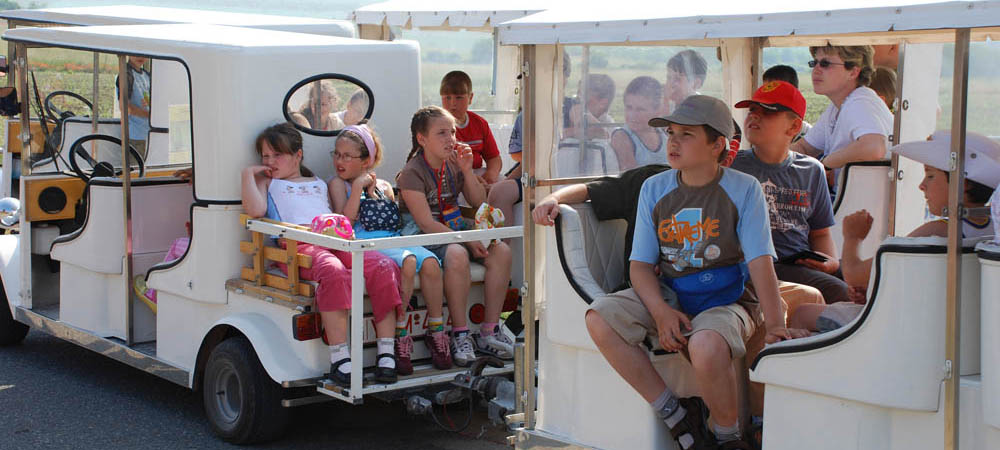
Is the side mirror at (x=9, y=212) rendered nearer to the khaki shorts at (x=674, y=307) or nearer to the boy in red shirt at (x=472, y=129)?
the boy in red shirt at (x=472, y=129)

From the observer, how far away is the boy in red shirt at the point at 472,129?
689cm

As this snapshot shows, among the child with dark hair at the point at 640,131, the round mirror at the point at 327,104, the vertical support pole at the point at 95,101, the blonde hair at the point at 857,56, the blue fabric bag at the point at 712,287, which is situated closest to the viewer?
the blue fabric bag at the point at 712,287

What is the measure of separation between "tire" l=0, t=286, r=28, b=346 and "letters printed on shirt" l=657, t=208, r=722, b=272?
15.2 feet

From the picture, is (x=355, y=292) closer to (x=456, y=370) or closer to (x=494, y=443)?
(x=456, y=370)

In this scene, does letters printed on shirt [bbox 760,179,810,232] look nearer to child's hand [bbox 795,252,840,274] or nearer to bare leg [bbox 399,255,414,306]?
child's hand [bbox 795,252,840,274]

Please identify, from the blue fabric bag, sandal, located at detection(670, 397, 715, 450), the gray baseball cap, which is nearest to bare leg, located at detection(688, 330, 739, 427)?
sandal, located at detection(670, 397, 715, 450)

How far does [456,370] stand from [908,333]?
7.82 feet

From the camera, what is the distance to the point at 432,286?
5227mm

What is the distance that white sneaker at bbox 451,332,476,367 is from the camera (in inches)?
209

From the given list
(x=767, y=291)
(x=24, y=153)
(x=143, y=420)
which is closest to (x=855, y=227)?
(x=767, y=291)

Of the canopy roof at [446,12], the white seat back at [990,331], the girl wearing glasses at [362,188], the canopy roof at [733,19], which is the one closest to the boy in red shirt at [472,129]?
the girl wearing glasses at [362,188]

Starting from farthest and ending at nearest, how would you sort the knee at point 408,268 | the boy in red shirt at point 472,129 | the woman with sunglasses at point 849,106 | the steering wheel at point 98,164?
the boy in red shirt at point 472,129 → the steering wheel at point 98,164 → the woman with sunglasses at point 849,106 → the knee at point 408,268

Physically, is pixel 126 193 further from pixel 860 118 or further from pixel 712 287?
pixel 860 118

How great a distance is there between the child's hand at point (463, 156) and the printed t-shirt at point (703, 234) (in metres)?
1.76
